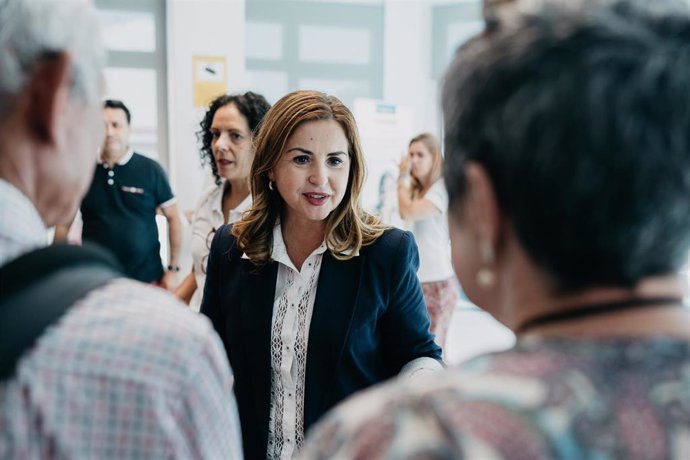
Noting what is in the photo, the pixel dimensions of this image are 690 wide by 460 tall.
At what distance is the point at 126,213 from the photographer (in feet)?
13.0

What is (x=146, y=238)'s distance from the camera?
4031 millimetres

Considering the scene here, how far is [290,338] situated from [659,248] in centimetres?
119

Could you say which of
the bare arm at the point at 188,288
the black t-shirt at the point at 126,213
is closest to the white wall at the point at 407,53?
the black t-shirt at the point at 126,213

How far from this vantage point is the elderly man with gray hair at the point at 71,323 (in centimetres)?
63

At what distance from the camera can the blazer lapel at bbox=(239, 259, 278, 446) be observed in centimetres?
168

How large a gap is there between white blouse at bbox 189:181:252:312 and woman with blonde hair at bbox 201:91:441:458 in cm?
82

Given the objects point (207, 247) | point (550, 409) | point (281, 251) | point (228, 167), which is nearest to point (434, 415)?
point (550, 409)

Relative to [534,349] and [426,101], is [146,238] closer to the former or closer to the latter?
[534,349]

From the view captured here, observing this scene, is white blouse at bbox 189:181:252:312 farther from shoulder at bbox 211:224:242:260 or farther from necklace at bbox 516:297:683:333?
necklace at bbox 516:297:683:333

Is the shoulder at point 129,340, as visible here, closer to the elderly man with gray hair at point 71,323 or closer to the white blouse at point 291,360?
the elderly man with gray hair at point 71,323

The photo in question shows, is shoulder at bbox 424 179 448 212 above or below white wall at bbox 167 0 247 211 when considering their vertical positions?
below

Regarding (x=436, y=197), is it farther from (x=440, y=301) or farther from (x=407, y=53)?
(x=407, y=53)

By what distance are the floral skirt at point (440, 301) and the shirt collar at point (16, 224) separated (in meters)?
3.42

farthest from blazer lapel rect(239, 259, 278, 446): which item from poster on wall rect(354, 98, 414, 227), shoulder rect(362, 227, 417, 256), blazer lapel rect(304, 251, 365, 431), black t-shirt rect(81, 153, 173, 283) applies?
poster on wall rect(354, 98, 414, 227)
